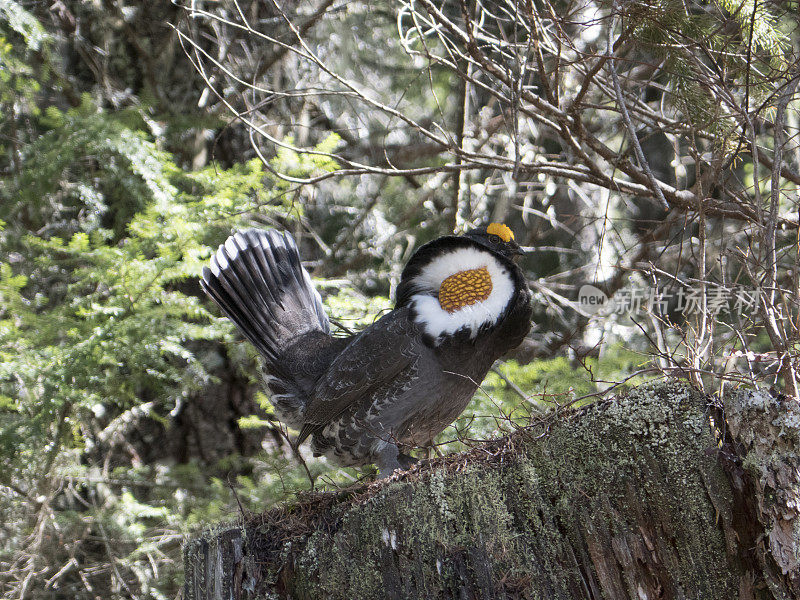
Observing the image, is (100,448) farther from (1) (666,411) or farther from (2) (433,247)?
(1) (666,411)

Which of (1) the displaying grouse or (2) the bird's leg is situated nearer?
(1) the displaying grouse

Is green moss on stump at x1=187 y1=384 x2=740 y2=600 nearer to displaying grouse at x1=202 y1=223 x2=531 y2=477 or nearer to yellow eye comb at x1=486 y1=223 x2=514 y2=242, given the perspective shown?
displaying grouse at x1=202 y1=223 x2=531 y2=477

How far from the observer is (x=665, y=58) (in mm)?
3420

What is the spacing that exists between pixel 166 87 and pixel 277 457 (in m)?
3.69

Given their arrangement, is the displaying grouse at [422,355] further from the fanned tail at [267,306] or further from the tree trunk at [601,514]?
the tree trunk at [601,514]

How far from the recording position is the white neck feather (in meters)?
3.44

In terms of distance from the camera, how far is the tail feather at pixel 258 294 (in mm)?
4375

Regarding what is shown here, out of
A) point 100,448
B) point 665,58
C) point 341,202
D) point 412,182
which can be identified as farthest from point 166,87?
point 665,58

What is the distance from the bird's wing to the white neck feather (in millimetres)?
113

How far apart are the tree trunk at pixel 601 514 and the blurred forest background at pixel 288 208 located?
0.24 metres

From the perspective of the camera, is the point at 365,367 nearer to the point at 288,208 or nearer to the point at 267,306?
the point at 267,306

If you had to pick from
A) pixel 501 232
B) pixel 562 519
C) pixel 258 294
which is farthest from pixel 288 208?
pixel 562 519

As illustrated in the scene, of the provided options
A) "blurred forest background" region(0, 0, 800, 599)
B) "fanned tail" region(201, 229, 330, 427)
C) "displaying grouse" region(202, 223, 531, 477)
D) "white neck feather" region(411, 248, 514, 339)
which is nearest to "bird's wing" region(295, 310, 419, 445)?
"displaying grouse" region(202, 223, 531, 477)

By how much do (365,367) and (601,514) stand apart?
71.2 inches
